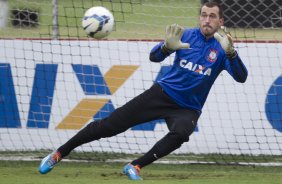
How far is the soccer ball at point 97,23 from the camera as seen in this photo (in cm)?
949

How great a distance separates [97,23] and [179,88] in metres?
1.29

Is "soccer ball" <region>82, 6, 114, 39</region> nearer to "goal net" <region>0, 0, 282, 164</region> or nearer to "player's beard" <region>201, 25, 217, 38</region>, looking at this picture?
"player's beard" <region>201, 25, 217, 38</region>

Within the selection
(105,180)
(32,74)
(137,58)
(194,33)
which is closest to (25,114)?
(32,74)

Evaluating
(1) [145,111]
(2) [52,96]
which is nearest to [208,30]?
(1) [145,111]

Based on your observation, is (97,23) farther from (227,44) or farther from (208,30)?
(227,44)

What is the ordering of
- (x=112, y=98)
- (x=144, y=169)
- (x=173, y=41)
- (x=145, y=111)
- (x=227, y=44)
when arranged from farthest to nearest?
(x=112, y=98) < (x=144, y=169) < (x=145, y=111) < (x=173, y=41) < (x=227, y=44)

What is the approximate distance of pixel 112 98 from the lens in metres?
11.8

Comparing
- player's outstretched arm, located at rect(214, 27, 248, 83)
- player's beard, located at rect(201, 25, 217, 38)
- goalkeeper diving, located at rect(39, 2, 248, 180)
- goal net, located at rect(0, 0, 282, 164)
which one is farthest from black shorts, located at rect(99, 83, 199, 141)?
goal net, located at rect(0, 0, 282, 164)

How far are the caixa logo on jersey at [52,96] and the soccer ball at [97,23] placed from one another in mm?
2204

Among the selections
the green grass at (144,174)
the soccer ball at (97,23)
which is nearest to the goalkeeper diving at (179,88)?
the green grass at (144,174)

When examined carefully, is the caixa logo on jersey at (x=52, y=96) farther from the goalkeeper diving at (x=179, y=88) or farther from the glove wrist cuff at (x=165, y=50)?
the glove wrist cuff at (x=165, y=50)

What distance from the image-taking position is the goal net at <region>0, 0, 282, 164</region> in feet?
37.8

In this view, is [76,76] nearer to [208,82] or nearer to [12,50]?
[12,50]

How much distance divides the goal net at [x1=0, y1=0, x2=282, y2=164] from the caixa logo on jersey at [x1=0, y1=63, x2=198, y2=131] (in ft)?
0.05
